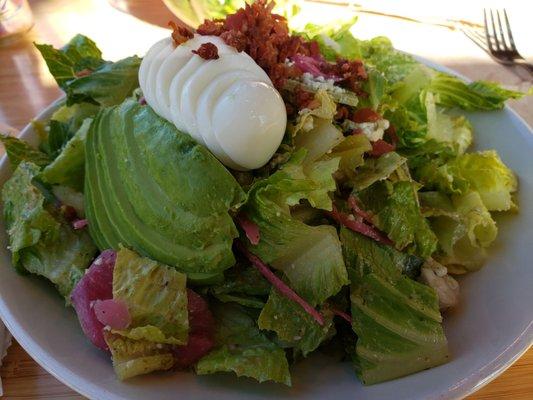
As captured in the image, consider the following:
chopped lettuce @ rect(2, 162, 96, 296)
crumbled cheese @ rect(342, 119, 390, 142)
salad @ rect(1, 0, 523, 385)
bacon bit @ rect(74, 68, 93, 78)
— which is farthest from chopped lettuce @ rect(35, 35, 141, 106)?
crumbled cheese @ rect(342, 119, 390, 142)

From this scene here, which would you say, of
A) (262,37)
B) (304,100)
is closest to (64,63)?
(262,37)

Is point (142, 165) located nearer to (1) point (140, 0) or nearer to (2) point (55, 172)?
(2) point (55, 172)

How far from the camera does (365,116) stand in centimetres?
134

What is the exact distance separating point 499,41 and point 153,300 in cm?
189

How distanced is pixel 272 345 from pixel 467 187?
689mm

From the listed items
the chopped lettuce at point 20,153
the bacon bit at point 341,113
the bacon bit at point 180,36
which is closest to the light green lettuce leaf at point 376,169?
the bacon bit at point 341,113

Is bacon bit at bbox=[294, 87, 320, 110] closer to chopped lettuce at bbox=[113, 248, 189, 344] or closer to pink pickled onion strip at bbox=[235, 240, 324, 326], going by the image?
pink pickled onion strip at bbox=[235, 240, 324, 326]

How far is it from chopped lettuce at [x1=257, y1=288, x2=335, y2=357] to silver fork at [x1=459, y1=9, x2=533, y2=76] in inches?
61.8

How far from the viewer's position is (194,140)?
1.15 metres

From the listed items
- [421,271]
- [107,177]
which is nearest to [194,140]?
[107,177]

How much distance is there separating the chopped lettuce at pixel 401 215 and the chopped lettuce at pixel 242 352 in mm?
386

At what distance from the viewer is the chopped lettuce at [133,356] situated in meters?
1.01

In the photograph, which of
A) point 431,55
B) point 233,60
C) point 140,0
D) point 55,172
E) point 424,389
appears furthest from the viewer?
point 140,0

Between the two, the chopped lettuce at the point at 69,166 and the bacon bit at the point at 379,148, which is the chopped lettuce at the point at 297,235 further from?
the chopped lettuce at the point at 69,166
